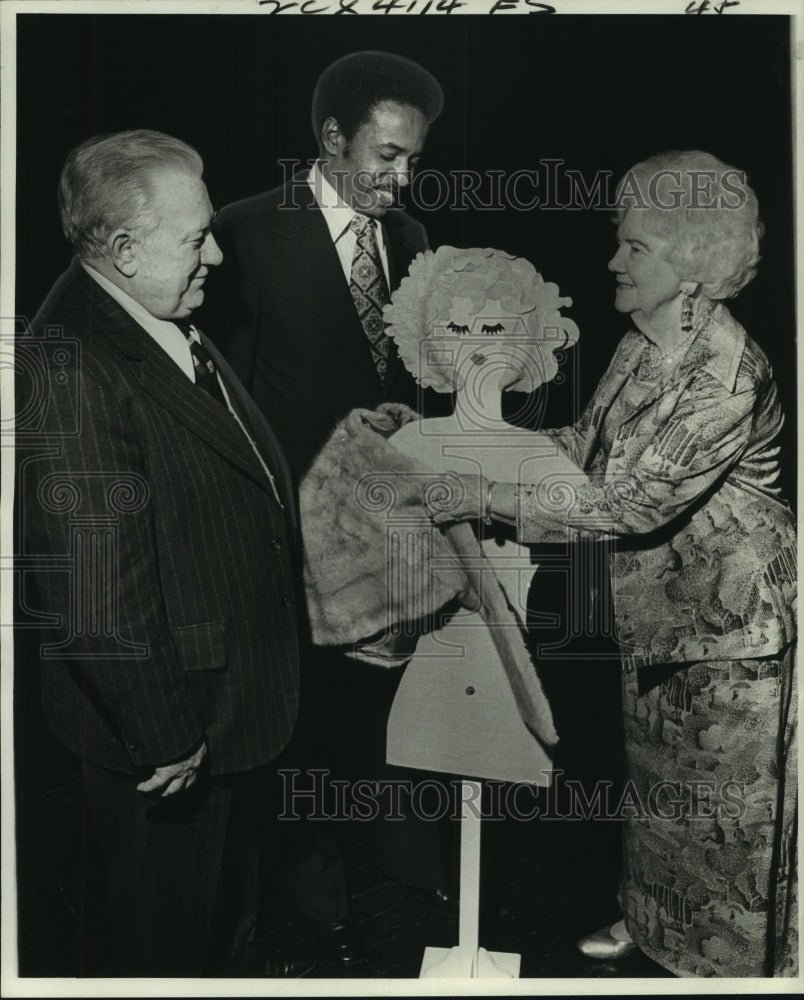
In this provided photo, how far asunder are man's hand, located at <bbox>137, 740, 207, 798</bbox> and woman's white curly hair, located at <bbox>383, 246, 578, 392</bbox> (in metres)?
1.37

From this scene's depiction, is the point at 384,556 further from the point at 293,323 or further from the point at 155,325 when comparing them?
the point at 155,325

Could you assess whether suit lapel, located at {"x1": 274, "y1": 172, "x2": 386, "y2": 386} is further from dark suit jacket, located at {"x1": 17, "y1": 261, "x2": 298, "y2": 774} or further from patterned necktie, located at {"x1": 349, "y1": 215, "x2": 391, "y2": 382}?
dark suit jacket, located at {"x1": 17, "y1": 261, "x2": 298, "y2": 774}

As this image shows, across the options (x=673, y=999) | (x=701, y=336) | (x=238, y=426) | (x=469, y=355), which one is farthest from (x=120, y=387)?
(x=673, y=999)

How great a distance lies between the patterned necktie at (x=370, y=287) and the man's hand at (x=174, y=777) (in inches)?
51.6

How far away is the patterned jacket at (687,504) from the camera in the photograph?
12.5 feet

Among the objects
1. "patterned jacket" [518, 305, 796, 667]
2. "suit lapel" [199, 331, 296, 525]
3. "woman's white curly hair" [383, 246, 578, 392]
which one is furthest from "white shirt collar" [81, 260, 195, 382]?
"patterned jacket" [518, 305, 796, 667]

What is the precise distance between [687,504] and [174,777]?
1.78 m

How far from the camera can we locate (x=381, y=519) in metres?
3.87

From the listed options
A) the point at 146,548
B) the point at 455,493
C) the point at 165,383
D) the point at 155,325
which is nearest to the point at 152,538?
the point at 146,548

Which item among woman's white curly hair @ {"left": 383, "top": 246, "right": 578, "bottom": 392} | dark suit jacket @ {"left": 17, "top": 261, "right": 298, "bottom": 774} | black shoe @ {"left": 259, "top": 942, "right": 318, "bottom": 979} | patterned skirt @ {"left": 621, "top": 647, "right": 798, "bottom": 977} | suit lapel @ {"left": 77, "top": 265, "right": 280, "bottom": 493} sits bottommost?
black shoe @ {"left": 259, "top": 942, "right": 318, "bottom": 979}

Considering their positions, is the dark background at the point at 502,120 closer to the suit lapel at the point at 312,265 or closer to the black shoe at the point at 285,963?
the suit lapel at the point at 312,265

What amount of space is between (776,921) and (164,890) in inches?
78.0

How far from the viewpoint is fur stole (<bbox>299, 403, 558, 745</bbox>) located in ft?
12.7

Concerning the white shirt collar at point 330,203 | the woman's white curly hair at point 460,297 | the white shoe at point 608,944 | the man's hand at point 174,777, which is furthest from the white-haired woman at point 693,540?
the man's hand at point 174,777
